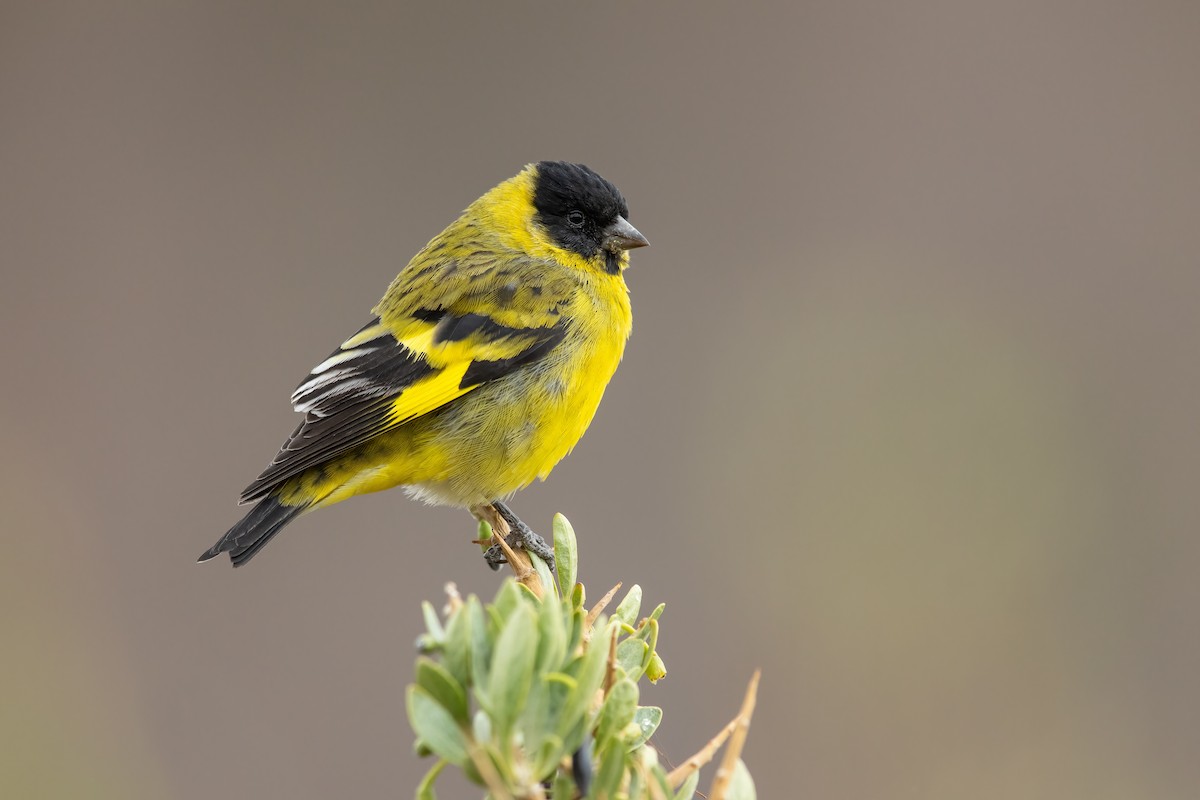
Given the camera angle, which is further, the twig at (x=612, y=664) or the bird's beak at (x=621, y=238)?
the bird's beak at (x=621, y=238)

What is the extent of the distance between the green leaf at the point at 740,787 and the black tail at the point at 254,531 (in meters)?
1.81

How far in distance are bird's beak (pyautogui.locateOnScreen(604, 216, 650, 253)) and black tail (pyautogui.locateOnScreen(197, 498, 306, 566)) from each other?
49.0 inches

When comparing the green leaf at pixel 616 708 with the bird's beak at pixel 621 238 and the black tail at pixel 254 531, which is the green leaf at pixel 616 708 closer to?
the black tail at pixel 254 531

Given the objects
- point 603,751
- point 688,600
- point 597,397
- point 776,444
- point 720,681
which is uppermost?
point 597,397

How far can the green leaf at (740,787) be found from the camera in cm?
80

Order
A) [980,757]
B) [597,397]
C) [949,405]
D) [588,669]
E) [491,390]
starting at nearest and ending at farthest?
[588,669] → [491,390] → [597,397] → [980,757] → [949,405]

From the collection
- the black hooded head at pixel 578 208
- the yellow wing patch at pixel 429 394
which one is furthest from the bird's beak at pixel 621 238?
the yellow wing patch at pixel 429 394

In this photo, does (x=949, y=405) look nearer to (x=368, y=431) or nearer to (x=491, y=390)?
(x=491, y=390)

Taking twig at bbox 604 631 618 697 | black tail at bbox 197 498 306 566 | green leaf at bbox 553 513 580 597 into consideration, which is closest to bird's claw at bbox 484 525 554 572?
black tail at bbox 197 498 306 566

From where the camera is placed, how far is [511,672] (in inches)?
27.7

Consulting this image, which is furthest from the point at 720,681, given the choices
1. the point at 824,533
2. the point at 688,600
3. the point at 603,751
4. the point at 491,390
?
the point at 603,751

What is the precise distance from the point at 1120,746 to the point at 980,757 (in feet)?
1.54

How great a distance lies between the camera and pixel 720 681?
3840 millimetres

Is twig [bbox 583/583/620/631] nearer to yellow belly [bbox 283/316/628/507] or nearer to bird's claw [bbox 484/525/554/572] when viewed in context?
bird's claw [bbox 484/525/554/572]
